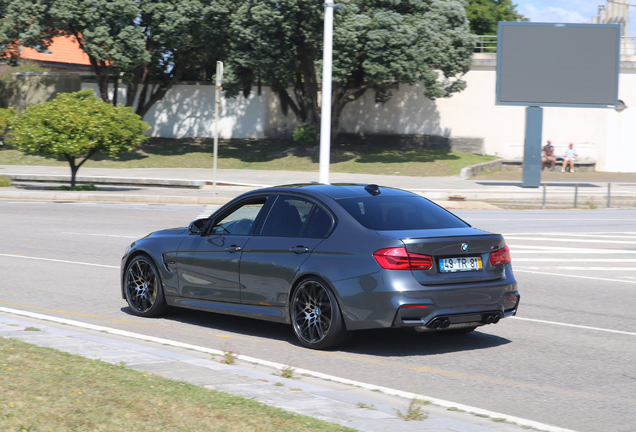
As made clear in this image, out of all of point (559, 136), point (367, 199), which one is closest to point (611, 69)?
point (559, 136)

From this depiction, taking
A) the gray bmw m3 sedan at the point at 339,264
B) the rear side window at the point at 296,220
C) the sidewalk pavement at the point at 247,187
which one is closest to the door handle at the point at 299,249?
the gray bmw m3 sedan at the point at 339,264

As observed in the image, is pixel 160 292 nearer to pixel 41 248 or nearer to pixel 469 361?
pixel 469 361

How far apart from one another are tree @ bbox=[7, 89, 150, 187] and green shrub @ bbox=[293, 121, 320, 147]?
48.4 ft

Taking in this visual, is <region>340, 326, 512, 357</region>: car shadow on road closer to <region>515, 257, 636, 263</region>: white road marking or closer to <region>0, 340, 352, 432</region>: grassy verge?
<region>0, 340, 352, 432</region>: grassy verge

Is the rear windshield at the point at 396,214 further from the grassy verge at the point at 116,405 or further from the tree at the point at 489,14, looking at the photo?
the tree at the point at 489,14

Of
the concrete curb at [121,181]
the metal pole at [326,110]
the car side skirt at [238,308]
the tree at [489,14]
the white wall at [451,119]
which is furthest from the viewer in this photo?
the tree at [489,14]

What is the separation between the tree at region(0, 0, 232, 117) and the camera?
3681cm

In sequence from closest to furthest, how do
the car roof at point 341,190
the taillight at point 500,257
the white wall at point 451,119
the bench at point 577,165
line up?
the taillight at point 500,257 → the car roof at point 341,190 → the bench at point 577,165 → the white wall at point 451,119

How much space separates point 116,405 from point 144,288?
13.3 feet

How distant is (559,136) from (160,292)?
36.6 m

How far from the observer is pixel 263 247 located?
24.5 feet

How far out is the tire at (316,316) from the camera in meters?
6.88

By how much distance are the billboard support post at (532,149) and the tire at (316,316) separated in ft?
80.2

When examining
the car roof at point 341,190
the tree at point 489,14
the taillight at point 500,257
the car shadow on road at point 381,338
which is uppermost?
the tree at point 489,14
